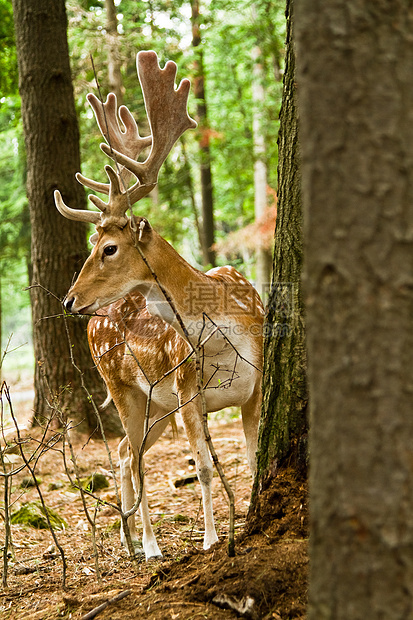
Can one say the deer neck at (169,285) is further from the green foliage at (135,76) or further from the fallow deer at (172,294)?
the green foliage at (135,76)

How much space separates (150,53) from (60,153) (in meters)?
3.47

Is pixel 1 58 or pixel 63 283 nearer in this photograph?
pixel 63 283

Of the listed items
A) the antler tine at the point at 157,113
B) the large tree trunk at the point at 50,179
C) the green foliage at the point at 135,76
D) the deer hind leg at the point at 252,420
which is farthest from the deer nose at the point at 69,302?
the green foliage at the point at 135,76

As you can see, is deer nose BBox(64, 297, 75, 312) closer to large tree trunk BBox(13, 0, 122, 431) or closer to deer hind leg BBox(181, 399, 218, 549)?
deer hind leg BBox(181, 399, 218, 549)

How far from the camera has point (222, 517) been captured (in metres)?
5.35

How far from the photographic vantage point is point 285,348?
3.50m

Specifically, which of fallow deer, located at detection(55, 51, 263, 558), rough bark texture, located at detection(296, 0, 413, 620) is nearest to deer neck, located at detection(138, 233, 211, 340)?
fallow deer, located at detection(55, 51, 263, 558)

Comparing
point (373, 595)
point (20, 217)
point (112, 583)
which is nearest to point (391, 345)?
point (373, 595)

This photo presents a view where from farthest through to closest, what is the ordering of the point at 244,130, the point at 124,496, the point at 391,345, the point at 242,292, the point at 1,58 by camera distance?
the point at 244,130, the point at 1,58, the point at 124,496, the point at 242,292, the point at 391,345

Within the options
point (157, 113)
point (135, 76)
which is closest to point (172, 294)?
point (157, 113)

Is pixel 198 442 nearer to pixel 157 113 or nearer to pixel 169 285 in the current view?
pixel 169 285

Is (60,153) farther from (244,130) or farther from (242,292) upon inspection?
(244,130)

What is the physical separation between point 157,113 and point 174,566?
3322 mm

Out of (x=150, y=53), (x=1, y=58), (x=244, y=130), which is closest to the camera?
(x=150, y=53)
